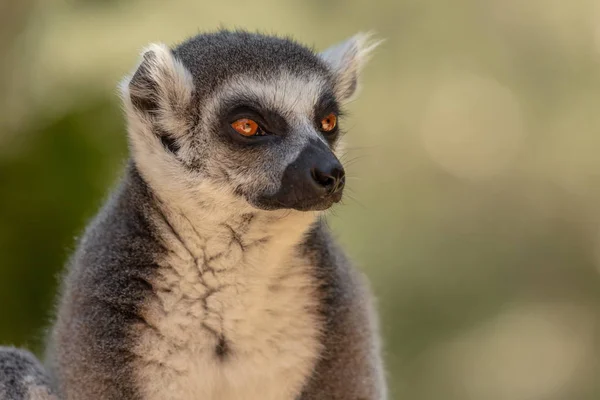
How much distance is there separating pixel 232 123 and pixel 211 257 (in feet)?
1.80

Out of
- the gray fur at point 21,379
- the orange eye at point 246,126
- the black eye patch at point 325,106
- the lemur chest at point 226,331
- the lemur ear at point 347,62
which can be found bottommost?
the gray fur at point 21,379

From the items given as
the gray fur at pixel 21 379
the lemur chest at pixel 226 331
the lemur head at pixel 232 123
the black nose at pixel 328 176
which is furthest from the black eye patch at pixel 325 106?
the gray fur at pixel 21 379

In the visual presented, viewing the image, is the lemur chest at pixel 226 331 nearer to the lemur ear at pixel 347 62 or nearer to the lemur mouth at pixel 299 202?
the lemur mouth at pixel 299 202

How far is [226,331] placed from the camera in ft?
11.4

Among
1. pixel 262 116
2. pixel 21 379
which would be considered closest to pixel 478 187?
pixel 262 116

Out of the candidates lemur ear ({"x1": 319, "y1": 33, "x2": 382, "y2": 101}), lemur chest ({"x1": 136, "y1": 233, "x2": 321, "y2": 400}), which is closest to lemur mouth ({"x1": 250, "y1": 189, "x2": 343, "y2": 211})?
lemur chest ({"x1": 136, "y1": 233, "x2": 321, "y2": 400})

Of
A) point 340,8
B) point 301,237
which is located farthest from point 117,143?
point 301,237

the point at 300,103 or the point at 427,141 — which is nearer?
the point at 300,103

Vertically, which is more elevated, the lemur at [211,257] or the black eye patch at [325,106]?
the black eye patch at [325,106]

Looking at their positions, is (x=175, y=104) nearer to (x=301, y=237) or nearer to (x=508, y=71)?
(x=301, y=237)

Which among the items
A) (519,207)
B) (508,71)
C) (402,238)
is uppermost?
(508,71)

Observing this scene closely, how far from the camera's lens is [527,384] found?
763 cm

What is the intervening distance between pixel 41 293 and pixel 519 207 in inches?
173

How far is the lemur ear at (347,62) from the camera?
406 centimetres
